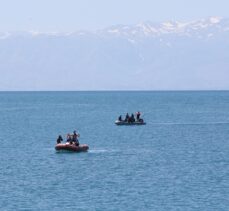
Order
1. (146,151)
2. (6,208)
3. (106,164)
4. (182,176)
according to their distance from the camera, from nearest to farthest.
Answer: (6,208) < (182,176) < (106,164) < (146,151)

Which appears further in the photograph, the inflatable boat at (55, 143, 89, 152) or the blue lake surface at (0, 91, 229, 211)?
the inflatable boat at (55, 143, 89, 152)

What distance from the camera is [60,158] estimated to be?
87250mm

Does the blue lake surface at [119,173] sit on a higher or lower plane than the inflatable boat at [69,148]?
lower

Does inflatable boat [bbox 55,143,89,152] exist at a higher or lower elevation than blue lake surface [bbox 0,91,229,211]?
higher

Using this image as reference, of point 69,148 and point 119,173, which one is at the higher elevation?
point 69,148

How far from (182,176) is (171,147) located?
27.5 metres

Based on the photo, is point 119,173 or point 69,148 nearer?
point 119,173

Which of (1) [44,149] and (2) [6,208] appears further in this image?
(1) [44,149]

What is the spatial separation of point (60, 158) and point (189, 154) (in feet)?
43.4

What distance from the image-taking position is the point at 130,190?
66.8 meters

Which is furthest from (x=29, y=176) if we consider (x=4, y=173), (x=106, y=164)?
(x=106, y=164)

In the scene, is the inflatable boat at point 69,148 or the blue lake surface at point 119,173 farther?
the inflatable boat at point 69,148

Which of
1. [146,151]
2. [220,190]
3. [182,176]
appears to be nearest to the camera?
[220,190]

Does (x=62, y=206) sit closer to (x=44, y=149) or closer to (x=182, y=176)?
(x=182, y=176)
